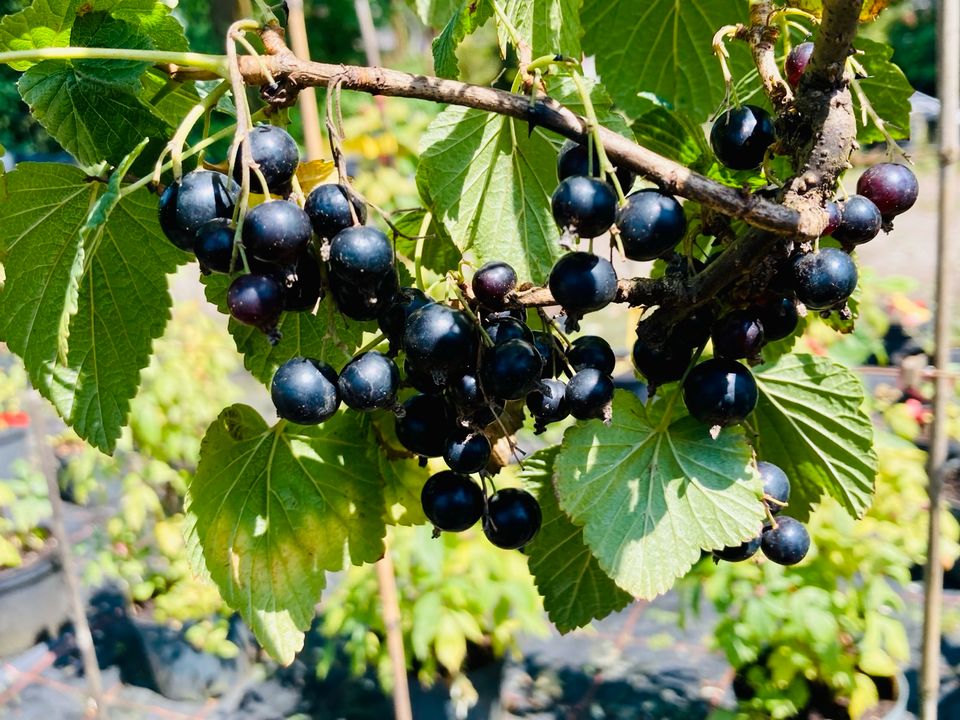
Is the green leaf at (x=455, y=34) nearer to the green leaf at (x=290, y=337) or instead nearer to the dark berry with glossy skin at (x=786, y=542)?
the green leaf at (x=290, y=337)

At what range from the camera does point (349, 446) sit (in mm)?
709

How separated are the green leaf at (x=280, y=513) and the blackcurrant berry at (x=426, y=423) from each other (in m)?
0.13

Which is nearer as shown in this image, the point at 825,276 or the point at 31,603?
the point at 825,276

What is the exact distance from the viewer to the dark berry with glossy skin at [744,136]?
0.57 metres

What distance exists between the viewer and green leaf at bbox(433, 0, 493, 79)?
2.15 ft

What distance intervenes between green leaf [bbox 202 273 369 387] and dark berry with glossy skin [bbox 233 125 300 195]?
0.13 m

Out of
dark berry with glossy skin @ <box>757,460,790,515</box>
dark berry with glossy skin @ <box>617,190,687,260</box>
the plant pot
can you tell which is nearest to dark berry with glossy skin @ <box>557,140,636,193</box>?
dark berry with glossy skin @ <box>617,190,687,260</box>

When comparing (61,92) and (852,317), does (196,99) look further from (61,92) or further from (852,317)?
(852,317)

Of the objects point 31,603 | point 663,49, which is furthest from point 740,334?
point 31,603

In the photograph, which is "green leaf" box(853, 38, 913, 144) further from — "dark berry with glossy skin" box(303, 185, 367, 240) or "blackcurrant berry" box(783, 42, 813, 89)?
"dark berry with glossy skin" box(303, 185, 367, 240)

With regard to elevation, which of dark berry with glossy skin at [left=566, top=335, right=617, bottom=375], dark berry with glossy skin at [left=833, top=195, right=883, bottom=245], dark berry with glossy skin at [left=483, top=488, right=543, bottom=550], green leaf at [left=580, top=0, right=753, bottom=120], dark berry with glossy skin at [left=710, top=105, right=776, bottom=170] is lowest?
dark berry with glossy skin at [left=483, top=488, right=543, bottom=550]

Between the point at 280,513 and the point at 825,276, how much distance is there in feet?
1.44

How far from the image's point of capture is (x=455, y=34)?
0.66m

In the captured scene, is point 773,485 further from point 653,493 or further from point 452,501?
point 452,501
